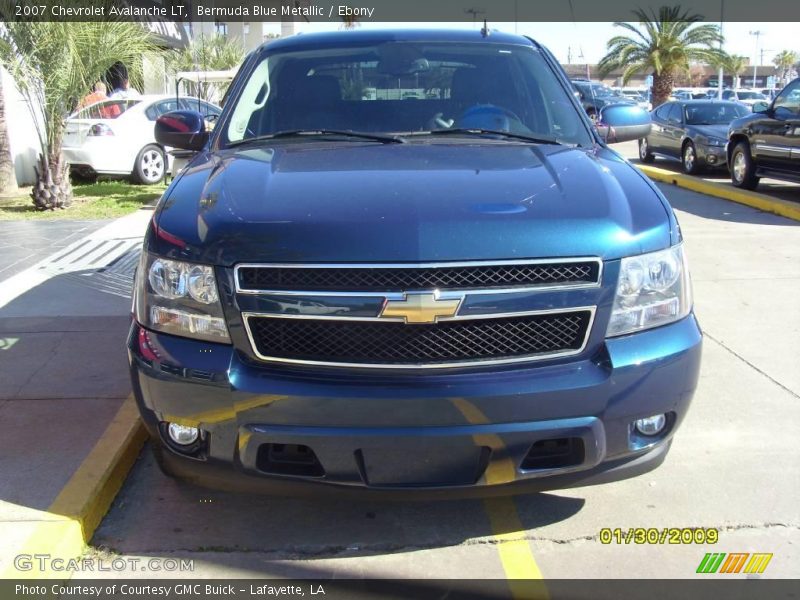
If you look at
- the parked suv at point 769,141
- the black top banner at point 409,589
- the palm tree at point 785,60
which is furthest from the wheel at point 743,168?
the palm tree at point 785,60

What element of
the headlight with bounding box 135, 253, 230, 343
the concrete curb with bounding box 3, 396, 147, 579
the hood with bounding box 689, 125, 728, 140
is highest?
the hood with bounding box 689, 125, 728, 140

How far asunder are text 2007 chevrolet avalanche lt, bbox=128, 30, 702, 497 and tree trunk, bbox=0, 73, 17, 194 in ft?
32.1

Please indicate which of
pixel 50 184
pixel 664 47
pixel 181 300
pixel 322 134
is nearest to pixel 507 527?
pixel 181 300

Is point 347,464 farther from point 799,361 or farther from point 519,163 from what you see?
point 799,361

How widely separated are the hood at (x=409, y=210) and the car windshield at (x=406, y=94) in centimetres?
65

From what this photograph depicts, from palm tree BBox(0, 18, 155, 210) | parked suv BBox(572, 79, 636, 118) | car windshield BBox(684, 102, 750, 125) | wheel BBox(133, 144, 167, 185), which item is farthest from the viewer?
car windshield BBox(684, 102, 750, 125)

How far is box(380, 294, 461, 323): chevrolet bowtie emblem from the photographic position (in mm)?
2680

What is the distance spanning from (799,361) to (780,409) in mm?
866

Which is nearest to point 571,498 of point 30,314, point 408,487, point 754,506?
point 754,506

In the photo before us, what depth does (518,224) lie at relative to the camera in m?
2.78

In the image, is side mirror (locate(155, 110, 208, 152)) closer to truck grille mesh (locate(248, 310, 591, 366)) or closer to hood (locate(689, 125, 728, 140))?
truck grille mesh (locate(248, 310, 591, 366))

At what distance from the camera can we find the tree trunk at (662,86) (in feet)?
102

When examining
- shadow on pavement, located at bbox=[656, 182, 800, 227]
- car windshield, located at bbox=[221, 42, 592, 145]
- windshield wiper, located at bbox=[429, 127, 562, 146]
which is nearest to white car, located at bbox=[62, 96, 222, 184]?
shadow on pavement, located at bbox=[656, 182, 800, 227]

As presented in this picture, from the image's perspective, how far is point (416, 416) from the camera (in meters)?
2.68
